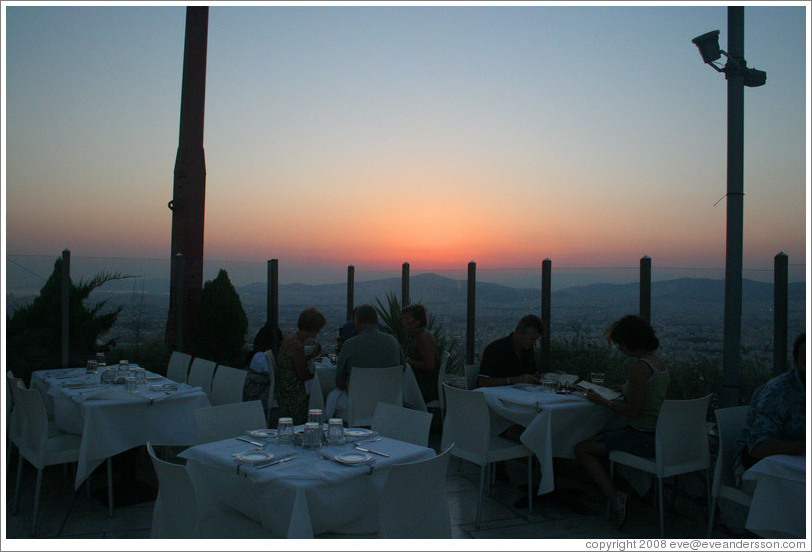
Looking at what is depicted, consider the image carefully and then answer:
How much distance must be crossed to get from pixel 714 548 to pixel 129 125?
26.9 feet

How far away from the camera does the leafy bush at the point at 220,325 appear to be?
8.86m

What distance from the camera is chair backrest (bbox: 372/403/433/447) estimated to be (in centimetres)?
360

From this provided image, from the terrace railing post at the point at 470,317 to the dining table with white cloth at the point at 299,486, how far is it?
4.52 m

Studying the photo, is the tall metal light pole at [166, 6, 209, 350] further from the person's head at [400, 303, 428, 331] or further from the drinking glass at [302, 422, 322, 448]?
the drinking glass at [302, 422, 322, 448]

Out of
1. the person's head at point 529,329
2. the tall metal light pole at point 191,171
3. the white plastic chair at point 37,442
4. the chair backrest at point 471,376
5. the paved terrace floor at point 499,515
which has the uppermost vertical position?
the tall metal light pole at point 191,171

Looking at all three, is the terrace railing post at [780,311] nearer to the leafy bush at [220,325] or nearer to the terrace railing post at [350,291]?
the terrace railing post at [350,291]

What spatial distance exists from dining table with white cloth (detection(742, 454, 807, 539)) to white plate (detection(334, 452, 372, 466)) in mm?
2045

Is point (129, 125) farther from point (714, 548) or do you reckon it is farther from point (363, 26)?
point (714, 548)

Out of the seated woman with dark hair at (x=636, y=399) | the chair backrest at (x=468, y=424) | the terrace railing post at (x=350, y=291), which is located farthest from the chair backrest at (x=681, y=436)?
the terrace railing post at (x=350, y=291)

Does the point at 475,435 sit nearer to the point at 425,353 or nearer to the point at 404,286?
the point at 425,353

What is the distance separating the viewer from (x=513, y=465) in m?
5.84

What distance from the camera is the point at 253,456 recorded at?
3.02 m

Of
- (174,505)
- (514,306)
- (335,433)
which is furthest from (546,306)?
(174,505)

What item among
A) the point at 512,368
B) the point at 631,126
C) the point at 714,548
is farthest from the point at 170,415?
the point at 631,126
